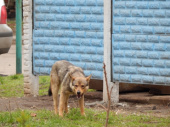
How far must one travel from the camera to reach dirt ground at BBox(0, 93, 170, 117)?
319 inches

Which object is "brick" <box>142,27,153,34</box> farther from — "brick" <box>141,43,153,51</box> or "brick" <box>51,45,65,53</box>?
"brick" <box>51,45,65,53</box>

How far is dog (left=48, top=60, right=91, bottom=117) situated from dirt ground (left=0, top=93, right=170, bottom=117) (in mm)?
648

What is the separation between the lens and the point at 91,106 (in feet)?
28.6

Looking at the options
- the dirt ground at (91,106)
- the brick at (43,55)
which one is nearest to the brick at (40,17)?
the brick at (43,55)

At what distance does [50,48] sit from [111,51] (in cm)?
134

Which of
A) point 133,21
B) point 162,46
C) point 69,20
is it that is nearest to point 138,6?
point 133,21

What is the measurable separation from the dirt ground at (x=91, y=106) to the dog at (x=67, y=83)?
65cm

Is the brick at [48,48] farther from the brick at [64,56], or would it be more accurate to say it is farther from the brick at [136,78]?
the brick at [136,78]

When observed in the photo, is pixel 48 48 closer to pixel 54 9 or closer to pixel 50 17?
pixel 50 17

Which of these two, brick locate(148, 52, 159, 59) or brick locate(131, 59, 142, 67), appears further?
brick locate(131, 59, 142, 67)

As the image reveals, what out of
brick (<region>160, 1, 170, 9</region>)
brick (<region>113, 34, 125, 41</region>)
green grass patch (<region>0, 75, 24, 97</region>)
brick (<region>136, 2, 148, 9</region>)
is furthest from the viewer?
green grass patch (<region>0, 75, 24, 97</region>)

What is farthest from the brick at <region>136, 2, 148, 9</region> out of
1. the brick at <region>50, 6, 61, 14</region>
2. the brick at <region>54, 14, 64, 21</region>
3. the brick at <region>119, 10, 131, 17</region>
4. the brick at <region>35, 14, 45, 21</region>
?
the brick at <region>35, 14, 45, 21</region>

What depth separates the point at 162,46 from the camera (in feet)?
27.9

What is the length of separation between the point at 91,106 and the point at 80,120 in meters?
1.76
